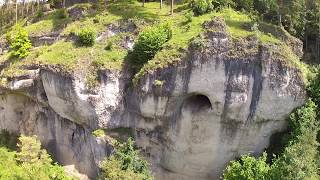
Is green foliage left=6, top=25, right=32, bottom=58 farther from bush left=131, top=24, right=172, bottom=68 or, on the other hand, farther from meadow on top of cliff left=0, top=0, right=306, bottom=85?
bush left=131, top=24, right=172, bottom=68

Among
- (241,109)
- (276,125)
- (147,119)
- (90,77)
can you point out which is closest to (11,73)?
(90,77)

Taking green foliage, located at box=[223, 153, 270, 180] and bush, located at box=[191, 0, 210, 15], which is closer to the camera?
green foliage, located at box=[223, 153, 270, 180]

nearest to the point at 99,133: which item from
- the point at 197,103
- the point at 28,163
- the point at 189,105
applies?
the point at 28,163

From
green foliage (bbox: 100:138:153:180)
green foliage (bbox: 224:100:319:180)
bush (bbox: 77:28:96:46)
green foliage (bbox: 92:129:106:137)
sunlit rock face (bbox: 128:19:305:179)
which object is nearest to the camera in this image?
green foliage (bbox: 224:100:319:180)

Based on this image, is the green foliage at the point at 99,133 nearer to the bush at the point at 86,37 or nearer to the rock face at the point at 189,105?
the rock face at the point at 189,105

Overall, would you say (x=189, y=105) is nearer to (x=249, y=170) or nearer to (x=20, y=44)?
(x=249, y=170)

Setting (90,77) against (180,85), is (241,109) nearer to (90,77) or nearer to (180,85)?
(180,85)

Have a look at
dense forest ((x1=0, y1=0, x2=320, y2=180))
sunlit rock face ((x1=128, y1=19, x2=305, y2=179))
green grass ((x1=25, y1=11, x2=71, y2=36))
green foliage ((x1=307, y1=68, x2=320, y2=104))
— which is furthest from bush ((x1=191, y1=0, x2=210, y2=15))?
green grass ((x1=25, y1=11, x2=71, y2=36))
